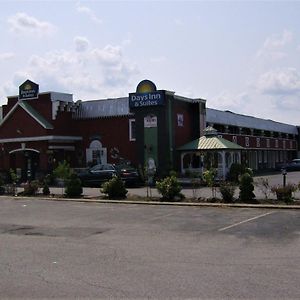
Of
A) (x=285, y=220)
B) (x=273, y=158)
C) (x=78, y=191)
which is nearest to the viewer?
(x=285, y=220)

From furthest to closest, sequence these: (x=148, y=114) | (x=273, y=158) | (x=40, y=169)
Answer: (x=273, y=158)
(x=40, y=169)
(x=148, y=114)

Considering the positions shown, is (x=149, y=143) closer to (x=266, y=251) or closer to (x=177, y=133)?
(x=177, y=133)

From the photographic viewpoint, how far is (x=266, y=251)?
10.5 metres

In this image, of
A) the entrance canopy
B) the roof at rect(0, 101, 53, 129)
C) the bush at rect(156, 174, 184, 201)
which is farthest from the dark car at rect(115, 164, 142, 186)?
the bush at rect(156, 174, 184, 201)

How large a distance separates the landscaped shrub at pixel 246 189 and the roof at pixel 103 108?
19.8 metres

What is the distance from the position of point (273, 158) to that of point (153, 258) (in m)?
56.7

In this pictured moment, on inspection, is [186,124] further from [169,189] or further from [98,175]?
[169,189]

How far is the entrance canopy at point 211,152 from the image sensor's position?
37.7 m

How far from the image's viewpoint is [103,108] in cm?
4159

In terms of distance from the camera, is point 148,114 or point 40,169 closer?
point 148,114

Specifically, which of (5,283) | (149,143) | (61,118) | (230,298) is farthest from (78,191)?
(230,298)

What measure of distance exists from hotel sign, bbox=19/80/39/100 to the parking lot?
2467 cm

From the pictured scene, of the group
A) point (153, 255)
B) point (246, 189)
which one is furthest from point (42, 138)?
point (153, 255)

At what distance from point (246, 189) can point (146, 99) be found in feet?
59.3
